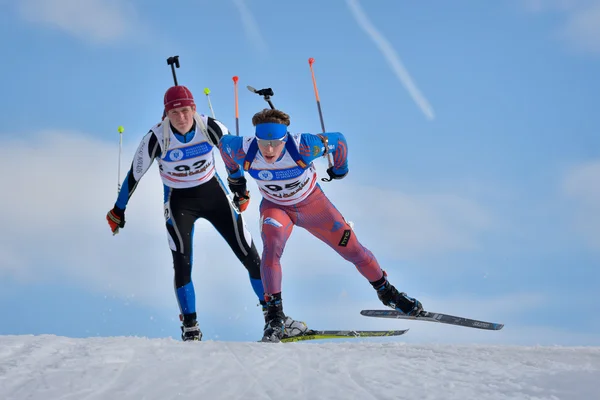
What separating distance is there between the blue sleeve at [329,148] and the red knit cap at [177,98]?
1403 mm

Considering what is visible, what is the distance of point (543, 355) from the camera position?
5.20m

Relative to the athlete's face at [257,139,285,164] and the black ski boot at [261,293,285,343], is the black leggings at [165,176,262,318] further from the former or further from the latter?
the athlete's face at [257,139,285,164]

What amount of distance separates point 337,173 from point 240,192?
3.85 feet

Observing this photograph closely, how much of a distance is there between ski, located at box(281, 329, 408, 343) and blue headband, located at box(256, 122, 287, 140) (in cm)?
228

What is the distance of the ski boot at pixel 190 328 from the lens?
742 cm

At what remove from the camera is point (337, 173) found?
752 cm

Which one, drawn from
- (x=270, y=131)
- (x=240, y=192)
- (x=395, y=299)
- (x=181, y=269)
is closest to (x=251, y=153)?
(x=270, y=131)

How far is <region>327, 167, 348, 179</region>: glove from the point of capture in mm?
7516

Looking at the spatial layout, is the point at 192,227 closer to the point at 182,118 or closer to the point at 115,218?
the point at 115,218

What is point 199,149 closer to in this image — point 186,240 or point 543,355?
point 186,240

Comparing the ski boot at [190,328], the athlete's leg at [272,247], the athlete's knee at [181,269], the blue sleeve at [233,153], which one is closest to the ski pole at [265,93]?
the blue sleeve at [233,153]

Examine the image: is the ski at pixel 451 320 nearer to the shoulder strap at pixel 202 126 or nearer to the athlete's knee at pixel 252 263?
the athlete's knee at pixel 252 263

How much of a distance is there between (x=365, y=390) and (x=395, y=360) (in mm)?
854

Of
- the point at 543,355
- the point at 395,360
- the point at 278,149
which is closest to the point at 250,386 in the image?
the point at 395,360
